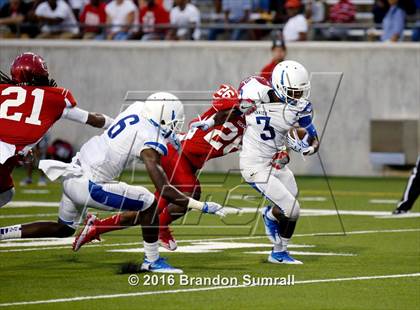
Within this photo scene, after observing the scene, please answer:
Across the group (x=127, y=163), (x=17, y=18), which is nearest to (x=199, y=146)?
(x=127, y=163)

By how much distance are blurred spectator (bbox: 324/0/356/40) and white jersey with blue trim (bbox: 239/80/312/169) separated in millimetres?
9822

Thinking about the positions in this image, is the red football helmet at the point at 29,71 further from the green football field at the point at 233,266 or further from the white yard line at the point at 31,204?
the white yard line at the point at 31,204

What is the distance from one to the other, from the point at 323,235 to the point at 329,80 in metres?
7.91

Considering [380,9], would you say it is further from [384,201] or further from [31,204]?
[31,204]

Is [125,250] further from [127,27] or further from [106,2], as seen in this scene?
[106,2]

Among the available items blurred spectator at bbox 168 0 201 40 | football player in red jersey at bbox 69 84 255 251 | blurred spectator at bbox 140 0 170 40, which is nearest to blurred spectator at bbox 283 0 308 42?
blurred spectator at bbox 168 0 201 40

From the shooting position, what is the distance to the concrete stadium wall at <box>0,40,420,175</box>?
1973 centimetres

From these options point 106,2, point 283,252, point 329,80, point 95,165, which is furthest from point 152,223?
point 106,2

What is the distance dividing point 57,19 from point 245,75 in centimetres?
370

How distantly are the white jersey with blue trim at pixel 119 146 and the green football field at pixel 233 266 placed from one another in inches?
33.5

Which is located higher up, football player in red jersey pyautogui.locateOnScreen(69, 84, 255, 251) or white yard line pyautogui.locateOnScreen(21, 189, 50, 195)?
football player in red jersey pyautogui.locateOnScreen(69, 84, 255, 251)

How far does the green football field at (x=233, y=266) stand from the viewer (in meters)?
8.21

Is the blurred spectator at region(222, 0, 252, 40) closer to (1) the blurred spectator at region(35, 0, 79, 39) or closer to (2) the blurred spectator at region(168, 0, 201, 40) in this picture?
(2) the blurred spectator at region(168, 0, 201, 40)

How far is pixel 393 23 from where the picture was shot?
19375mm
